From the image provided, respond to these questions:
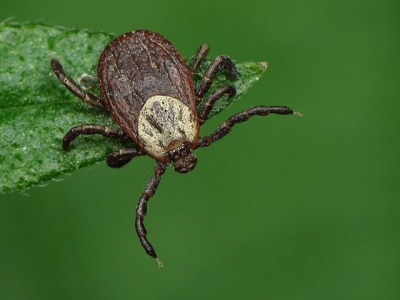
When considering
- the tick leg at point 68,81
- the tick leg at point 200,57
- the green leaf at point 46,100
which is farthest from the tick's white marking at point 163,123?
the tick leg at point 68,81

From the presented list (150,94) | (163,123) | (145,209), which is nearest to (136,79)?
(150,94)

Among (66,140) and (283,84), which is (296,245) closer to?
(283,84)

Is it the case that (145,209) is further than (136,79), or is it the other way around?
(145,209)

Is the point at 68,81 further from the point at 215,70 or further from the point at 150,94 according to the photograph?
the point at 215,70

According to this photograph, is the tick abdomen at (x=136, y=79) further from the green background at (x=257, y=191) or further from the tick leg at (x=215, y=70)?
the green background at (x=257, y=191)

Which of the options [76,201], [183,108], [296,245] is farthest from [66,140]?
[296,245]

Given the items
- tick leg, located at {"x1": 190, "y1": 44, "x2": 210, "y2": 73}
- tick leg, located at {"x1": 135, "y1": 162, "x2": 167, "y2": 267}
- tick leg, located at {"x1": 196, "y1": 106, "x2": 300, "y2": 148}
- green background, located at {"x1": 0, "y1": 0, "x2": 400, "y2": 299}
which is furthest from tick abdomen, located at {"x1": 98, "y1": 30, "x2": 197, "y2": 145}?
green background, located at {"x1": 0, "y1": 0, "x2": 400, "y2": 299}
